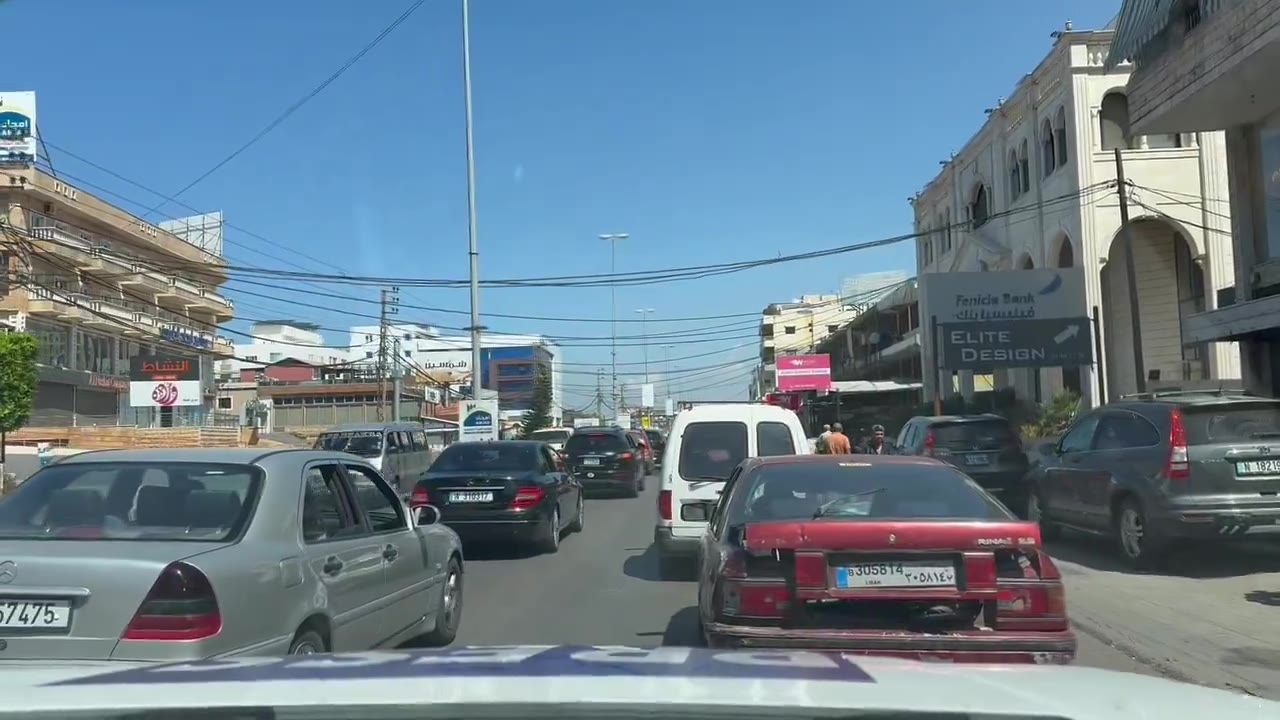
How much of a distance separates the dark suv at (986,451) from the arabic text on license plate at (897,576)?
33.9ft

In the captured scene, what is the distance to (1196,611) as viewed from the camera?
8.72m

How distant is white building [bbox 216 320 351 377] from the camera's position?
10312 centimetres

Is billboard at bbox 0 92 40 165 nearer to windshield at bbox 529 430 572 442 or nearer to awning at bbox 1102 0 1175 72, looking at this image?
windshield at bbox 529 430 572 442

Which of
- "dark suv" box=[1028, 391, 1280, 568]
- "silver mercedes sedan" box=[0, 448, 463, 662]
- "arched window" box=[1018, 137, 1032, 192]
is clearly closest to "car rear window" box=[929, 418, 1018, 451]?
"dark suv" box=[1028, 391, 1280, 568]

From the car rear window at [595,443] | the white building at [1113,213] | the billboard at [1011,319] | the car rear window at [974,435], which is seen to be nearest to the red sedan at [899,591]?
the car rear window at [974,435]

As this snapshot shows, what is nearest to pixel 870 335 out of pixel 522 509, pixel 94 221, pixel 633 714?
pixel 94 221

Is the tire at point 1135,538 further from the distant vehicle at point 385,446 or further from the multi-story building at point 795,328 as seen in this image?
the multi-story building at point 795,328

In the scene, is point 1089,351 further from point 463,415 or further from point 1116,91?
point 463,415

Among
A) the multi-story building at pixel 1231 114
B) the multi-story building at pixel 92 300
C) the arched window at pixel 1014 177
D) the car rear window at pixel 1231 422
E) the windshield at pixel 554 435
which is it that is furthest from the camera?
the multi-story building at pixel 92 300

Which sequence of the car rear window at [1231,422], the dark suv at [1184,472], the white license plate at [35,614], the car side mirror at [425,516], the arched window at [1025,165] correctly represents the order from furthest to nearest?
the arched window at [1025,165], the car rear window at [1231,422], the dark suv at [1184,472], the car side mirror at [425,516], the white license plate at [35,614]

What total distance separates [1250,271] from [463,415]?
1952 centimetres

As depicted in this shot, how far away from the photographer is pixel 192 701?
214 cm

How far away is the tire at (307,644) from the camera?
5.18m

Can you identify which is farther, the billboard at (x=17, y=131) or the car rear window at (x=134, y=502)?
the billboard at (x=17, y=131)
